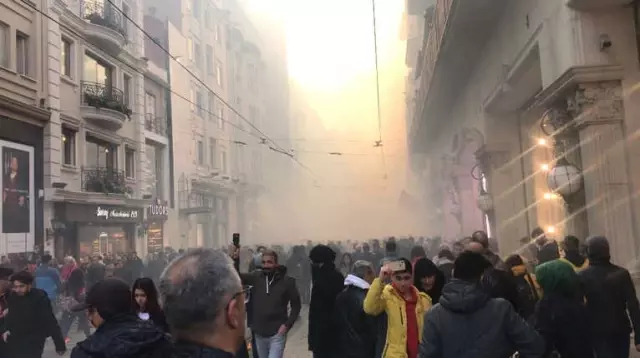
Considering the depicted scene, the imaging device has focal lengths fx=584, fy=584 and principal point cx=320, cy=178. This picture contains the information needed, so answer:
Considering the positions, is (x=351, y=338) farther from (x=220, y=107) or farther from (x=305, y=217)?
(x=305, y=217)

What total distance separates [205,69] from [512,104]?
1421 centimetres

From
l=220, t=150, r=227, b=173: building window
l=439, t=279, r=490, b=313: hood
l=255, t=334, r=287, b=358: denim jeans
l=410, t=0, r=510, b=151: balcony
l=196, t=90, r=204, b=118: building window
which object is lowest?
l=255, t=334, r=287, b=358: denim jeans

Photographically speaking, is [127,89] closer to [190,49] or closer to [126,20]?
[126,20]

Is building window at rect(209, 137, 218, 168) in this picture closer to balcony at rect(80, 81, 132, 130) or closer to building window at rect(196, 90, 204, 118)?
building window at rect(196, 90, 204, 118)

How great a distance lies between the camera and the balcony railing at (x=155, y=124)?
18266 millimetres

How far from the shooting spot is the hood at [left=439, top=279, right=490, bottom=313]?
2.54 metres

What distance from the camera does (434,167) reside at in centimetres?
2483

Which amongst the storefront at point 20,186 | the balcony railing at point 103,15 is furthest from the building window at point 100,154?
the balcony railing at point 103,15

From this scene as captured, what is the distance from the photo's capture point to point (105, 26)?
15.5 meters

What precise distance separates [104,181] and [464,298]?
14.4 meters

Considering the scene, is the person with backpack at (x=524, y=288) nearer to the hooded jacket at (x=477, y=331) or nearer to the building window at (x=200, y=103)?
the hooded jacket at (x=477, y=331)

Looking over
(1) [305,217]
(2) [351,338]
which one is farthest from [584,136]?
(1) [305,217]

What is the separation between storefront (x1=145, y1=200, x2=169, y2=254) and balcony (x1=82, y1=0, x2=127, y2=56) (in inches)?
183

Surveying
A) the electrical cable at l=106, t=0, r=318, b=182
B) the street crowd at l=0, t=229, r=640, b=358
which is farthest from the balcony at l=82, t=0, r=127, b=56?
the street crowd at l=0, t=229, r=640, b=358
